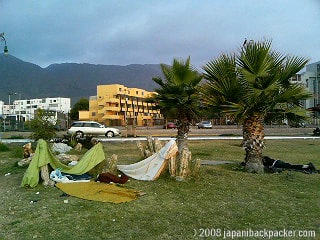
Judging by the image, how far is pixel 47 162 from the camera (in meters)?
8.48

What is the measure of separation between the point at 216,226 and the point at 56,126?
50.5 ft

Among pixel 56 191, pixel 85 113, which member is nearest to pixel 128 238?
pixel 56 191

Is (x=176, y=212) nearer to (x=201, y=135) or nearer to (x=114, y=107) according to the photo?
(x=201, y=135)

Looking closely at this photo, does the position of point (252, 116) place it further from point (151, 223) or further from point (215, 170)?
point (151, 223)

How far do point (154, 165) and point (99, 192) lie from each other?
85.5 inches

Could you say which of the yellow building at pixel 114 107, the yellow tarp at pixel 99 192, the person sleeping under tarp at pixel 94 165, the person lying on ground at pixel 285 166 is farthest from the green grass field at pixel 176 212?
the yellow building at pixel 114 107

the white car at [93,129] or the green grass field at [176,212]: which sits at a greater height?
the white car at [93,129]

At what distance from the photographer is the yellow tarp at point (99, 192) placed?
6.60m

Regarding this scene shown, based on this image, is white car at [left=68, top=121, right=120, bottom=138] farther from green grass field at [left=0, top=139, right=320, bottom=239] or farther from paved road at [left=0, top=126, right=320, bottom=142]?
green grass field at [left=0, top=139, right=320, bottom=239]

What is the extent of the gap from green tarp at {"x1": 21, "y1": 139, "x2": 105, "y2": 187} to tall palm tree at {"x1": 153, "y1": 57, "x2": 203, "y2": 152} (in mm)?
4269

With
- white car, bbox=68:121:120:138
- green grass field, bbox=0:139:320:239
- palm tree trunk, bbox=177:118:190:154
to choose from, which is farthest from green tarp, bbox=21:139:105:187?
white car, bbox=68:121:120:138

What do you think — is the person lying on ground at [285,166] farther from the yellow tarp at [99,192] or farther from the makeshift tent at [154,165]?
the yellow tarp at [99,192]

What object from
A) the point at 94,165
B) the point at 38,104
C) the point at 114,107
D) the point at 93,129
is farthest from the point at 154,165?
the point at 38,104

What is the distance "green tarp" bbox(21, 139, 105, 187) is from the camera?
812 cm
